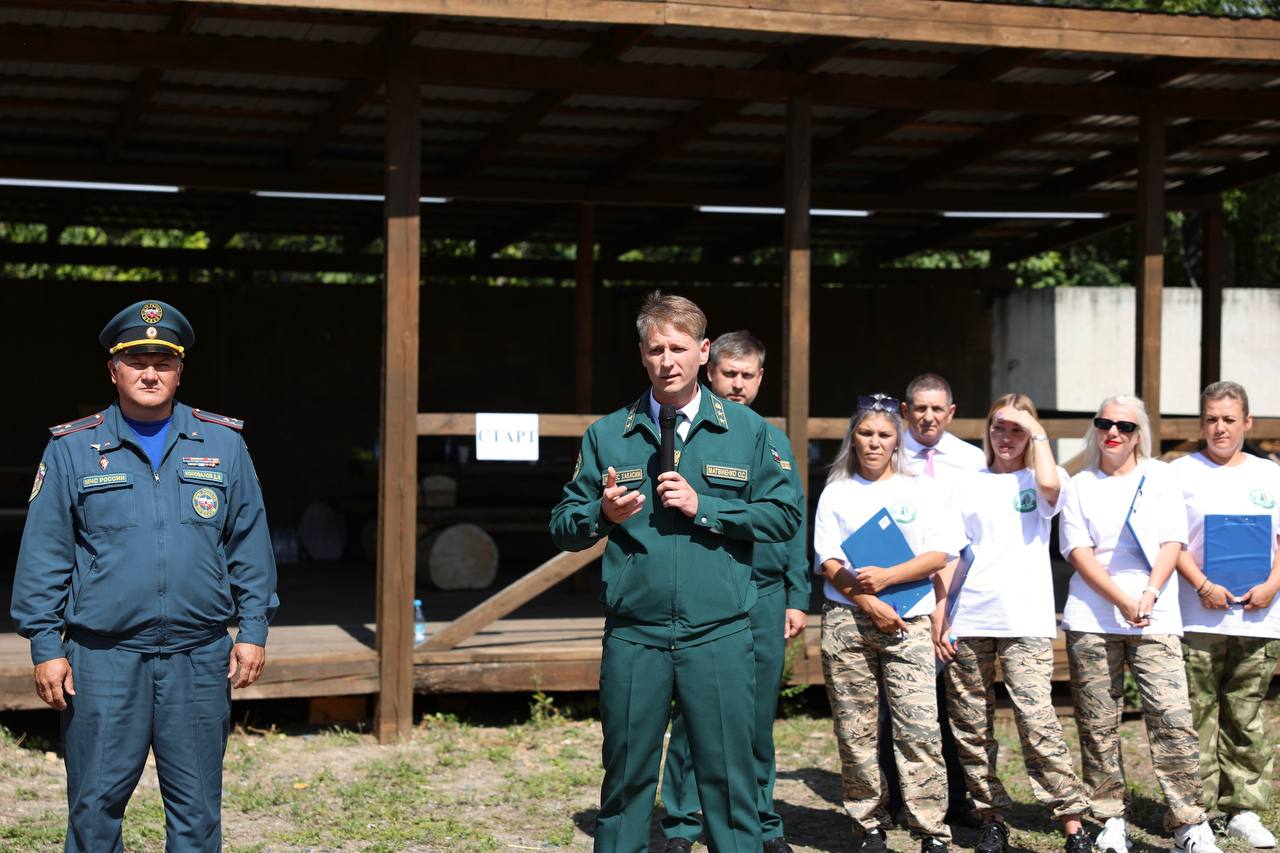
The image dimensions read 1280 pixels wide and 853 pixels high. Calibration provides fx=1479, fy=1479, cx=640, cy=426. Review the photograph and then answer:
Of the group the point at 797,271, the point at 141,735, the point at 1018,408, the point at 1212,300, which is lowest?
the point at 141,735

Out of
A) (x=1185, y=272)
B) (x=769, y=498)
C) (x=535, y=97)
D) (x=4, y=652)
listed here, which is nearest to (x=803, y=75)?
(x=535, y=97)

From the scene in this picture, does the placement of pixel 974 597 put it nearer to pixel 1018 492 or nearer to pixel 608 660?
pixel 1018 492

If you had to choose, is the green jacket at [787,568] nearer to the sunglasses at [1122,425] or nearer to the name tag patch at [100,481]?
the sunglasses at [1122,425]

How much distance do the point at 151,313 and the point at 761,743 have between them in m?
2.48

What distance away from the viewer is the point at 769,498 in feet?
13.4

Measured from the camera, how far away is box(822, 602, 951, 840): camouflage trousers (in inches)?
199

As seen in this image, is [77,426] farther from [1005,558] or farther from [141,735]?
[1005,558]

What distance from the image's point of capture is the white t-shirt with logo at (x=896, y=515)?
5.11 meters

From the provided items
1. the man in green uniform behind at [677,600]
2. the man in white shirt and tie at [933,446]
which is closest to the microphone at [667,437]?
the man in green uniform behind at [677,600]

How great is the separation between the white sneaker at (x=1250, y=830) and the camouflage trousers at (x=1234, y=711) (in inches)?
2.1

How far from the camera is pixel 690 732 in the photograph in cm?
396

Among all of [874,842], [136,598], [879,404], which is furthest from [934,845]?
[136,598]

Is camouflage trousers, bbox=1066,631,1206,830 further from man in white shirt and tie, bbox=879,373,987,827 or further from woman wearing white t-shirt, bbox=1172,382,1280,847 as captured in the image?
man in white shirt and tie, bbox=879,373,987,827

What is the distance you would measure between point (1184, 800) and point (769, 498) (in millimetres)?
2251
